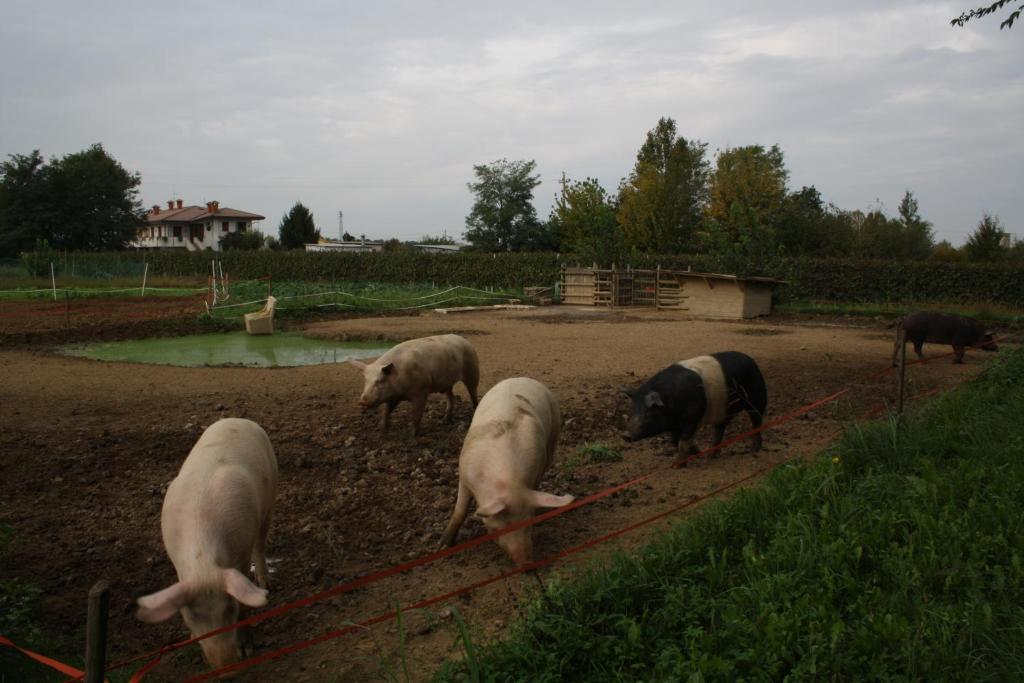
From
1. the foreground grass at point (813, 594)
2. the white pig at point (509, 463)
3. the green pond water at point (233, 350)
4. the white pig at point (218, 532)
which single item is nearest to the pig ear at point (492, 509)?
the white pig at point (509, 463)

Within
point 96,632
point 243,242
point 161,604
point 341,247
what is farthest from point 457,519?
point 243,242

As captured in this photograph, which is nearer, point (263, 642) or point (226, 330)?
point (263, 642)

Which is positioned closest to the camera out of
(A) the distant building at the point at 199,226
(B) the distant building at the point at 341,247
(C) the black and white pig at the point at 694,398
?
(C) the black and white pig at the point at 694,398

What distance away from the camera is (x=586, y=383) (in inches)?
424

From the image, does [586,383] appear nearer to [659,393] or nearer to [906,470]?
[659,393]

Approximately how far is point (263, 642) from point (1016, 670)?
142 inches

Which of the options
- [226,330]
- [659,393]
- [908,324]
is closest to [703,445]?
[659,393]

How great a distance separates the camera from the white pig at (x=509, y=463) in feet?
14.9

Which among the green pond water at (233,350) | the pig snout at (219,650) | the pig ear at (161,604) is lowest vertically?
the green pond water at (233,350)

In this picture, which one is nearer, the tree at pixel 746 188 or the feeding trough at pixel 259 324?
the feeding trough at pixel 259 324

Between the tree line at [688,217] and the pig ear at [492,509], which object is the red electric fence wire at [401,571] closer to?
the pig ear at [492,509]

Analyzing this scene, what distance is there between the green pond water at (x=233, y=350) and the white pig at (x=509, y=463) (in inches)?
323

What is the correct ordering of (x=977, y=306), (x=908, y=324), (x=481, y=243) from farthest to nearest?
(x=481, y=243) → (x=977, y=306) → (x=908, y=324)

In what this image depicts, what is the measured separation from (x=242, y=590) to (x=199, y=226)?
275 ft
